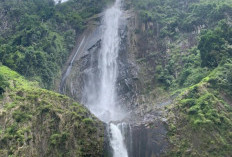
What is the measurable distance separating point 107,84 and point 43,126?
14800mm

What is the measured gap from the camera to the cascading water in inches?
1141

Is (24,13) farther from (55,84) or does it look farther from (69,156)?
(69,156)

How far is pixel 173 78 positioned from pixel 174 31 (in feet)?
31.2

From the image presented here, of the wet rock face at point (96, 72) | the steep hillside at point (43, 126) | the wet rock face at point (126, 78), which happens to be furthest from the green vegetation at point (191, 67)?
the steep hillside at point (43, 126)

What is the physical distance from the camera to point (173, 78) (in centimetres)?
3167

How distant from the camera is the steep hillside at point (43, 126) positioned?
19156 millimetres

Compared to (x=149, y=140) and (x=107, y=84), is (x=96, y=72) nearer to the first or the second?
(x=107, y=84)

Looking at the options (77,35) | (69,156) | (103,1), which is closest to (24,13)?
(77,35)

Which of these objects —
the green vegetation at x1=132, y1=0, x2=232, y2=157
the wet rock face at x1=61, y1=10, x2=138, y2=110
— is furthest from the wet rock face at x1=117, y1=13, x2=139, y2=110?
the green vegetation at x1=132, y1=0, x2=232, y2=157

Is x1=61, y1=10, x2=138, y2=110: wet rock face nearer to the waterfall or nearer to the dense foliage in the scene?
the dense foliage

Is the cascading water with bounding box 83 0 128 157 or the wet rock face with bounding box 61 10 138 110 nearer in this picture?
the cascading water with bounding box 83 0 128 157

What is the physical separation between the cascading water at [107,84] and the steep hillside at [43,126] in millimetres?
2932

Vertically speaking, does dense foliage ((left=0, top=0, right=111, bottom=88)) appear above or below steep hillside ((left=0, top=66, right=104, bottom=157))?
above

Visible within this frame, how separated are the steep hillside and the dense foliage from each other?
7.30 metres
